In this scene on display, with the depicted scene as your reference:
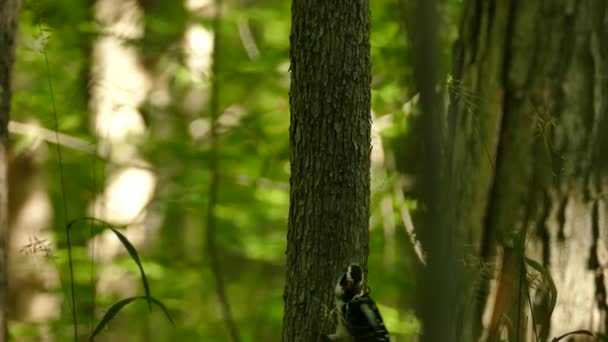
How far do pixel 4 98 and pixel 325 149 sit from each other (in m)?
1.26

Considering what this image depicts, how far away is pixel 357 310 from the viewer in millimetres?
2115

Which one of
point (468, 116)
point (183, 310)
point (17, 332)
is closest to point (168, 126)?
point (183, 310)

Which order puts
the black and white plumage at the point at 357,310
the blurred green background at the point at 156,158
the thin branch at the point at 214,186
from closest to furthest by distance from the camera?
the black and white plumage at the point at 357,310 < the thin branch at the point at 214,186 < the blurred green background at the point at 156,158

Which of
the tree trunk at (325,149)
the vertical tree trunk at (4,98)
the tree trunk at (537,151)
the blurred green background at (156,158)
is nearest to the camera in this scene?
the tree trunk at (325,149)

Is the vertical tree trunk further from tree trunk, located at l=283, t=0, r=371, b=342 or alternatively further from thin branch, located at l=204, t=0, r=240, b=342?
thin branch, located at l=204, t=0, r=240, b=342

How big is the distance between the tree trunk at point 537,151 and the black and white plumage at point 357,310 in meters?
1.17

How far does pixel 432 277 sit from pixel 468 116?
2.55m

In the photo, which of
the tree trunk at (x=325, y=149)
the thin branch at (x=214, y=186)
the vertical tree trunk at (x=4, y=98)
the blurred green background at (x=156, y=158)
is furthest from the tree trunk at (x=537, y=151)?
the thin branch at (x=214, y=186)

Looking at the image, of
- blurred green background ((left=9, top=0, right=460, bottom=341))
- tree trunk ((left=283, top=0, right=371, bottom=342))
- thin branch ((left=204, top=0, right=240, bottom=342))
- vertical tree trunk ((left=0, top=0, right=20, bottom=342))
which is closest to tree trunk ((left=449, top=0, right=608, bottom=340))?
tree trunk ((left=283, top=0, right=371, bottom=342))

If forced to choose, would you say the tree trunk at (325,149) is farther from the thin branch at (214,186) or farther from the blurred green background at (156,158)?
the thin branch at (214,186)

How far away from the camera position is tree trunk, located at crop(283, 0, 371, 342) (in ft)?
7.47

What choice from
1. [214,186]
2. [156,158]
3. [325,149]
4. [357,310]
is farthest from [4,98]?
[156,158]

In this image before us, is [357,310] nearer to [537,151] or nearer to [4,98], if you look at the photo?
[4,98]

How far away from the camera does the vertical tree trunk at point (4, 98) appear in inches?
115
